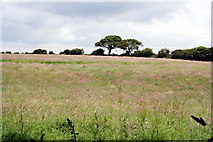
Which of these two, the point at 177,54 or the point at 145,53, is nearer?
the point at 177,54

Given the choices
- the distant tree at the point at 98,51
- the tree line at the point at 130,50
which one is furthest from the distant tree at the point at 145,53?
the distant tree at the point at 98,51

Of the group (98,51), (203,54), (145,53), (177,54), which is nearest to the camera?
(203,54)

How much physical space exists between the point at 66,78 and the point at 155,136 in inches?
837

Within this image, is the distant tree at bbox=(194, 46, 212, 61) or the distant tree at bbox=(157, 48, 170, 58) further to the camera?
the distant tree at bbox=(157, 48, 170, 58)

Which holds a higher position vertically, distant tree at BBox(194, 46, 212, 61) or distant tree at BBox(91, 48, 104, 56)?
distant tree at BBox(91, 48, 104, 56)

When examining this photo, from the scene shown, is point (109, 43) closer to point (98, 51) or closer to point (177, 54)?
point (98, 51)

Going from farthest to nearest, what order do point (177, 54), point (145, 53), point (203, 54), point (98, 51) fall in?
point (98, 51) → point (145, 53) → point (177, 54) → point (203, 54)

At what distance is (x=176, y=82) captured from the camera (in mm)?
25312

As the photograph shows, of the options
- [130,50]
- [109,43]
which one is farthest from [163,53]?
[109,43]

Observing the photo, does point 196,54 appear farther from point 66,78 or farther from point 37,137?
point 37,137

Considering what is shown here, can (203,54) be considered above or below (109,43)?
below

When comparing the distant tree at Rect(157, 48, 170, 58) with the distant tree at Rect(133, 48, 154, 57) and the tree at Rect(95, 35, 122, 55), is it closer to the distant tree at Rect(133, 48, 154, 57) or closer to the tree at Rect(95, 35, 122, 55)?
the distant tree at Rect(133, 48, 154, 57)

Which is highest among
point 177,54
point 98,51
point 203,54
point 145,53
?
point 98,51

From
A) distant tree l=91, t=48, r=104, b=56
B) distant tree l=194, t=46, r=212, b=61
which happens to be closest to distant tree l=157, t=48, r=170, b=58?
distant tree l=194, t=46, r=212, b=61
